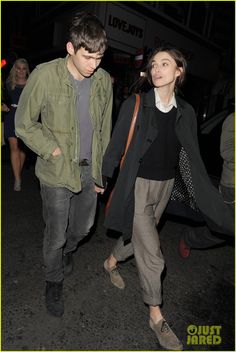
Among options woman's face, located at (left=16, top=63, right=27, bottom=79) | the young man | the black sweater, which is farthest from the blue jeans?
woman's face, located at (left=16, top=63, right=27, bottom=79)

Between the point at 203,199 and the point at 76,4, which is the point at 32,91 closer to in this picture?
the point at 203,199

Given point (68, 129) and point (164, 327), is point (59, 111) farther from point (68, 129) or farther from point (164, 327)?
point (164, 327)

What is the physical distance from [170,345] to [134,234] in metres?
0.92

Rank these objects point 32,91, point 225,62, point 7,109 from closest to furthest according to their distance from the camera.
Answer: point 32,91 < point 7,109 < point 225,62

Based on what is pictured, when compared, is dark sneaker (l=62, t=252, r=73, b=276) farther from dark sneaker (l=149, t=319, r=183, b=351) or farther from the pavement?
dark sneaker (l=149, t=319, r=183, b=351)

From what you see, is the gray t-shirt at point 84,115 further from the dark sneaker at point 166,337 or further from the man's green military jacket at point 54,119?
the dark sneaker at point 166,337

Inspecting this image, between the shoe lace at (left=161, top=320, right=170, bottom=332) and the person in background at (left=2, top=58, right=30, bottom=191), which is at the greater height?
the person in background at (left=2, top=58, right=30, bottom=191)

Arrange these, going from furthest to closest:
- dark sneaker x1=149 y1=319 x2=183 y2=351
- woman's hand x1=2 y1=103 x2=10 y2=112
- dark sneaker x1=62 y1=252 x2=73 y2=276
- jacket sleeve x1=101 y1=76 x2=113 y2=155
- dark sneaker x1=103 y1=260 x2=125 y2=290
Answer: woman's hand x1=2 y1=103 x2=10 y2=112, dark sneaker x1=62 y1=252 x2=73 y2=276, dark sneaker x1=103 y1=260 x2=125 y2=290, jacket sleeve x1=101 y1=76 x2=113 y2=155, dark sneaker x1=149 y1=319 x2=183 y2=351

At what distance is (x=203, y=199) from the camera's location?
9.25 ft

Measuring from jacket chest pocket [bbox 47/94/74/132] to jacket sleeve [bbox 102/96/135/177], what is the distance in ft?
1.27

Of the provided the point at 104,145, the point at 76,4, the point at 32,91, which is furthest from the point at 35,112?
the point at 76,4

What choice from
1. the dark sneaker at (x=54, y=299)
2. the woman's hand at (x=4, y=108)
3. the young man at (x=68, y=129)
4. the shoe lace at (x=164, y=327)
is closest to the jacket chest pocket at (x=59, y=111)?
the young man at (x=68, y=129)

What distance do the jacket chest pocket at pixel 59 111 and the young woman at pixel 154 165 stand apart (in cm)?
40

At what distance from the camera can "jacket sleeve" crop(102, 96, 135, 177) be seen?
2.59 metres
